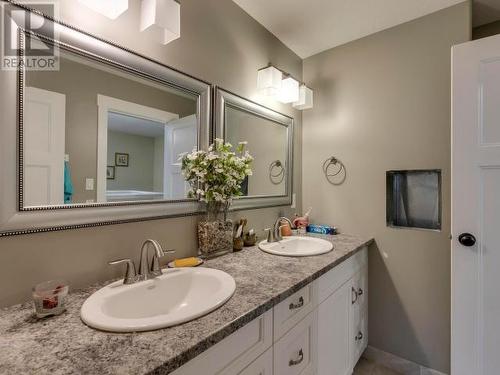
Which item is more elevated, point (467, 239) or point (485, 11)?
point (485, 11)

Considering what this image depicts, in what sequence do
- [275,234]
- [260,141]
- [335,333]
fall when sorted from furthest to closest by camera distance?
1. [260,141]
2. [275,234]
3. [335,333]

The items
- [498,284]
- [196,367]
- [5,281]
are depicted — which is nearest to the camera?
[196,367]

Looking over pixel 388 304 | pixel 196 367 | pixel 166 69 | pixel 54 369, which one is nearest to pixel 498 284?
pixel 388 304

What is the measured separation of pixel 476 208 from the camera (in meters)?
1.37

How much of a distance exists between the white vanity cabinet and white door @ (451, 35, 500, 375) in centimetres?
52

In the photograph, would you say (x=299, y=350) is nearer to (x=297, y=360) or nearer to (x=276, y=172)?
(x=297, y=360)

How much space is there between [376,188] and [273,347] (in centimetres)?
137

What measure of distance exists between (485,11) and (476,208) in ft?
4.29

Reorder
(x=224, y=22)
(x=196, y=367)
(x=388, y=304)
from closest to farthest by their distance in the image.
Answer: (x=196, y=367) < (x=224, y=22) < (x=388, y=304)

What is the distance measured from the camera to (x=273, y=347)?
939 mm

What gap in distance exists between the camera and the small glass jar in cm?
73

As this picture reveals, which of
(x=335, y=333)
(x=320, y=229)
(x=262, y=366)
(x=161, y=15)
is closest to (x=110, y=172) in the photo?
(x=161, y=15)

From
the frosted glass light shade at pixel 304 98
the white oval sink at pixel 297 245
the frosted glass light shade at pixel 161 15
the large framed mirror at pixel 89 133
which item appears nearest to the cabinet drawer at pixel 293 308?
the white oval sink at pixel 297 245

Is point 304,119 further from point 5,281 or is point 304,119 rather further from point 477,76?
point 5,281
